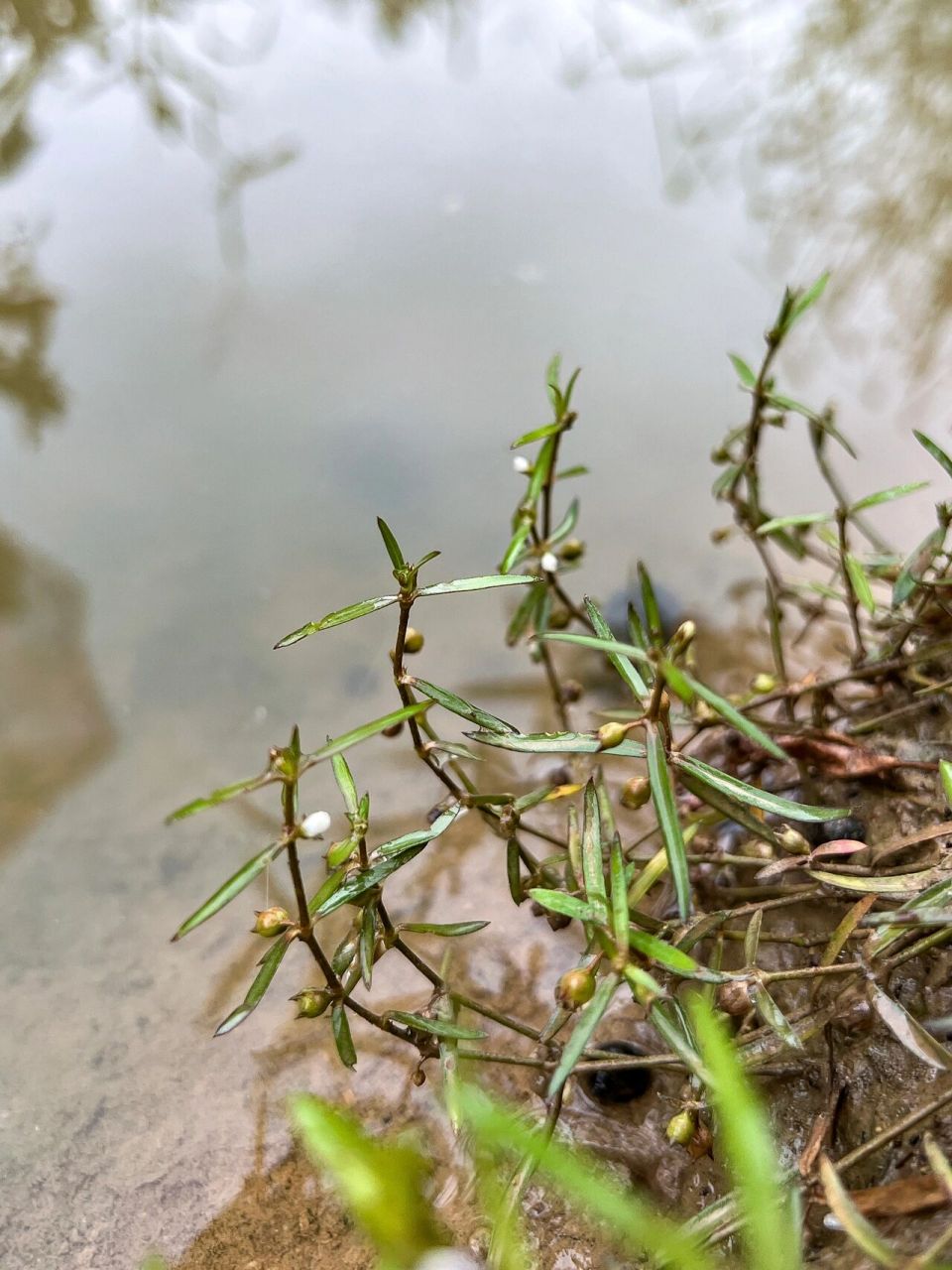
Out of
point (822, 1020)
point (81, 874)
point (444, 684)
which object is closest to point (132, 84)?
point (444, 684)

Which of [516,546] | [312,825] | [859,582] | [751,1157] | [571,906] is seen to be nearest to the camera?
[751,1157]

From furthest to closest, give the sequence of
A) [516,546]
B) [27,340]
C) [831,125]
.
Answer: [831,125], [27,340], [516,546]

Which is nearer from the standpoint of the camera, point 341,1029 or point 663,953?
point 663,953

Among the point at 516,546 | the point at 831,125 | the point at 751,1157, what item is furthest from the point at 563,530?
the point at 831,125

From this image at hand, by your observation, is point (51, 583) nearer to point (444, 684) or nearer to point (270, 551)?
point (270, 551)

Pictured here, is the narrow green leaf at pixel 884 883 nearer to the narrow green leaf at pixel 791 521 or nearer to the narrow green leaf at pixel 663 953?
the narrow green leaf at pixel 663 953

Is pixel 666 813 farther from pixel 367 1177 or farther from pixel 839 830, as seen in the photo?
pixel 839 830

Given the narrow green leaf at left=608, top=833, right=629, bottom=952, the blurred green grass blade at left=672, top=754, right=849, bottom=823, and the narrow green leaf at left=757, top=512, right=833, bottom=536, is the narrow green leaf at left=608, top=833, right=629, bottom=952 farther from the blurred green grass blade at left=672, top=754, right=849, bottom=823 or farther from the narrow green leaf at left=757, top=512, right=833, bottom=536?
the narrow green leaf at left=757, top=512, right=833, bottom=536
